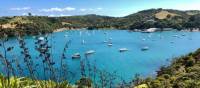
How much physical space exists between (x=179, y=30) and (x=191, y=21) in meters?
11.2

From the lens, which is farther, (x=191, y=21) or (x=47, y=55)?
(x=191, y=21)

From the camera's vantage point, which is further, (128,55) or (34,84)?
(128,55)

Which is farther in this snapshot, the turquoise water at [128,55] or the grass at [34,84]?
the turquoise water at [128,55]

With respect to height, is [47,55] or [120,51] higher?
[47,55]

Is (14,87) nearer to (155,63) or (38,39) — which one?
(38,39)

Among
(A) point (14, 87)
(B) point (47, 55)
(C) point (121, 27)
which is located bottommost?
(C) point (121, 27)

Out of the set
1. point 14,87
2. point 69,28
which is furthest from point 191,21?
point 14,87

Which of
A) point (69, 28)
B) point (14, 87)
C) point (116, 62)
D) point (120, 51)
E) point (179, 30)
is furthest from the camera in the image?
point (69, 28)

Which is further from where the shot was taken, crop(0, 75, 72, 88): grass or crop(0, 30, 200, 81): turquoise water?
crop(0, 30, 200, 81): turquoise water

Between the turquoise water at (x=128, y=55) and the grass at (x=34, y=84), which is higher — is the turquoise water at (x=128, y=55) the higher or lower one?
the lower one

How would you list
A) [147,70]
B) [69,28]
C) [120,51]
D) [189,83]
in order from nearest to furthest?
[189,83]
[147,70]
[120,51]
[69,28]

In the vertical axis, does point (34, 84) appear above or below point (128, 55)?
above

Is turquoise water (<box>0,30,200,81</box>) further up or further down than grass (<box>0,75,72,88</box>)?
further down

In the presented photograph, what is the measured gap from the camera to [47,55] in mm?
5605
